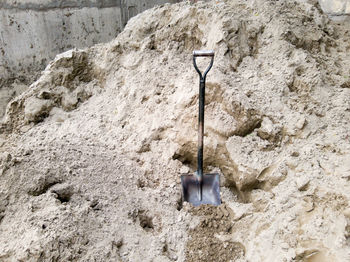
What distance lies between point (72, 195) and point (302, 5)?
285cm

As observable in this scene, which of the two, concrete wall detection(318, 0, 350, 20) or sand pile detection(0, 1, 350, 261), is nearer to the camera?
sand pile detection(0, 1, 350, 261)

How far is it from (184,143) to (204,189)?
399mm

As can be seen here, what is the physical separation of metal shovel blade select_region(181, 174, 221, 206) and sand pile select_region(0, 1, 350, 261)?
8 centimetres

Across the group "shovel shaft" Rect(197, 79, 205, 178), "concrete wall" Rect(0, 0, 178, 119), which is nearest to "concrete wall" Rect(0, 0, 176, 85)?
"concrete wall" Rect(0, 0, 178, 119)

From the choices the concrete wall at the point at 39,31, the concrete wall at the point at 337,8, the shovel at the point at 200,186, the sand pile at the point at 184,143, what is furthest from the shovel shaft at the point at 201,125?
the concrete wall at the point at 39,31

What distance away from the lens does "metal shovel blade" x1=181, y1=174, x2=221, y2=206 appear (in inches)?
A: 81.7

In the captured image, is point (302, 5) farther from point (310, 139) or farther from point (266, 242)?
point (266, 242)

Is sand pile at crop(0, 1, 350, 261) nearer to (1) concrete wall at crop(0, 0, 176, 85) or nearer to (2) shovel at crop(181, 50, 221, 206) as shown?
(2) shovel at crop(181, 50, 221, 206)

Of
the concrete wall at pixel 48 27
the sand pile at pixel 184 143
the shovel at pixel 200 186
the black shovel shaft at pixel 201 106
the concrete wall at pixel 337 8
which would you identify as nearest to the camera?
the sand pile at pixel 184 143

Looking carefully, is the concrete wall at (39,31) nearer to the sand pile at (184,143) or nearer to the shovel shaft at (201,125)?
the sand pile at (184,143)

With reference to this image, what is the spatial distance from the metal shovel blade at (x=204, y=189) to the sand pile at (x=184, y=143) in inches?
3.0

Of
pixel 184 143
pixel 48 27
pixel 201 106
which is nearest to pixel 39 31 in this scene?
pixel 48 27

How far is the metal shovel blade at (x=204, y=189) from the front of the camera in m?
2.08

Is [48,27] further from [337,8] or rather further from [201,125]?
[337,8]
